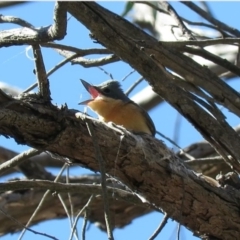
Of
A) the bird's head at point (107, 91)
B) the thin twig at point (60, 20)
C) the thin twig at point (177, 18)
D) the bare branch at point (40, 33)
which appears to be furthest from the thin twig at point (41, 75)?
the bird's head at point (107, 91)

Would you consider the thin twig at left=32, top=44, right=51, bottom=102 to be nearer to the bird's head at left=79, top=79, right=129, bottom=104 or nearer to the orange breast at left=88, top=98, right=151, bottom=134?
the orange breast at left=88, top=98, right=151, bottom=134

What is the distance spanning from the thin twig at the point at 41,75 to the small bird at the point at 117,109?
4.98 ft

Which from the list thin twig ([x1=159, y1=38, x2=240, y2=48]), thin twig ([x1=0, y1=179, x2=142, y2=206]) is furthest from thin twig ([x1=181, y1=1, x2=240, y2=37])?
thin twig ([x1=0, y1=179, x2=142, y2=206])

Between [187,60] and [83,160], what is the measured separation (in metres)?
0.90

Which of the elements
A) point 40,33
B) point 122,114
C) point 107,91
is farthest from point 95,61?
point 107,91

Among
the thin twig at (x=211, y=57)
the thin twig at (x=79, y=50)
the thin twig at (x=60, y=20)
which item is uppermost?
the thin twig at (x=211, y=57)

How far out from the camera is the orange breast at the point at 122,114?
177 inches

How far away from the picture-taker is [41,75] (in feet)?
9.21

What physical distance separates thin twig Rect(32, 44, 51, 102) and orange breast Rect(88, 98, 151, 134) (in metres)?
1.63

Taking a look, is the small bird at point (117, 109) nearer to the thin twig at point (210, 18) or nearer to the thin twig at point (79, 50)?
the thin twig at point (210, 18)

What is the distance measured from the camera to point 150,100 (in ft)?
21.1

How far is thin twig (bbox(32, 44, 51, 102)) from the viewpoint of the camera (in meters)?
2.81

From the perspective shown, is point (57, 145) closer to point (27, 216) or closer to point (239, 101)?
point (239, 101)

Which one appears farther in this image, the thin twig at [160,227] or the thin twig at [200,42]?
the thin twig at [200,42]
